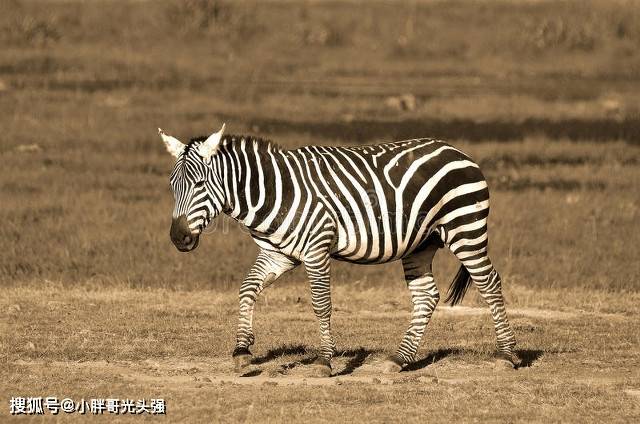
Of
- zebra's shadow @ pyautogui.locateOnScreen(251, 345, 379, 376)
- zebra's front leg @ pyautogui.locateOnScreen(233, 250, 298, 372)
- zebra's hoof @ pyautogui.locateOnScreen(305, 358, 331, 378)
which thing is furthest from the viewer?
zebra's shadow @ pyautogui.locateOnScreen(251, 345, 379, 376)

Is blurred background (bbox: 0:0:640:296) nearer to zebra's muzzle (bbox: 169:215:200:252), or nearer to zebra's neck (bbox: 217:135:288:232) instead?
zebra's neck (bbox: 217:135:288:232)

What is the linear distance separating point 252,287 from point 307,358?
0.88 m

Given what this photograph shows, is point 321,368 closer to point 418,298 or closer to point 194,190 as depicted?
point 418,298

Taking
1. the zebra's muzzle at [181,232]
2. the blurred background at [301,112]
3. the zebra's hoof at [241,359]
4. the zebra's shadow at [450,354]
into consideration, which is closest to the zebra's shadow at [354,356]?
the zebra's shadow at [450,354]

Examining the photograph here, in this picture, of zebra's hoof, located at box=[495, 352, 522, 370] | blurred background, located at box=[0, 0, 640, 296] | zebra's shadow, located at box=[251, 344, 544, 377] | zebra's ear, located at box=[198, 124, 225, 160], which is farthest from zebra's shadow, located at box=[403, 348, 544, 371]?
blurred background, located at box=[0, 0, 640, 296]

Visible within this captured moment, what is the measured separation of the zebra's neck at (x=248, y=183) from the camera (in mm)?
9836

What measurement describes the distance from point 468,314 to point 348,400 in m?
4.04

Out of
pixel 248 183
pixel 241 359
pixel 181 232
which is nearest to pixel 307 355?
pixel 241 359

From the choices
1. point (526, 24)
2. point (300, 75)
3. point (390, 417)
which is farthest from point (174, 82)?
point (390, 417)

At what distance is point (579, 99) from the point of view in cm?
3094

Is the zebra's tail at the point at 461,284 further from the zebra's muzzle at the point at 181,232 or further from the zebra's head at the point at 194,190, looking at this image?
the zebra's muzzle at the point at 181,232

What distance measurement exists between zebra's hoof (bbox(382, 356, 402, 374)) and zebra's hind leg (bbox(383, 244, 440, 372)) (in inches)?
1.1

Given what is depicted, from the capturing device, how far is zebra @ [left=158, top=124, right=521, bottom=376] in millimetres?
9773

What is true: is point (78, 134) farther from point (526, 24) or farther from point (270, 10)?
point (270, 10)
